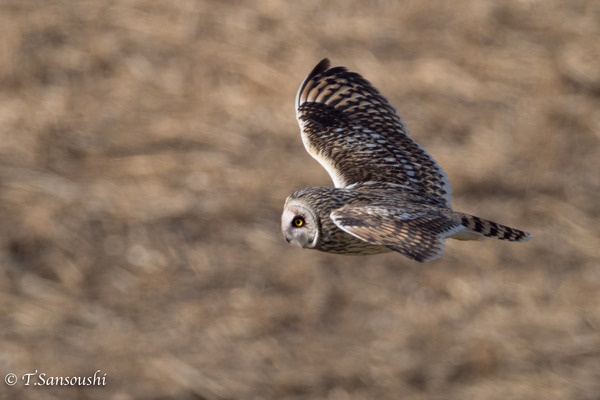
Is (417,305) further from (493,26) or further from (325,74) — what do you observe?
(325,74)

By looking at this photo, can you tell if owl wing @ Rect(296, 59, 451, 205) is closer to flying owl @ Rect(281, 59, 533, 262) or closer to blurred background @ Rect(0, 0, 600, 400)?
flying owl @ Rect(281, 59, 533, 262)

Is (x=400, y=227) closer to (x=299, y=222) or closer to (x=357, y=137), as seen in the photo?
(x=299, y=222)

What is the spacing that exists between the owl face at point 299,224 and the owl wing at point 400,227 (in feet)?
0.71

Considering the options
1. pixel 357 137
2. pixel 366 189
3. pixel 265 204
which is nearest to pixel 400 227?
pixel 366 189

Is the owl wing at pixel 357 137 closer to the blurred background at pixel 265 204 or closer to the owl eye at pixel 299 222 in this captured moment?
the owl eye at pixel 299 222

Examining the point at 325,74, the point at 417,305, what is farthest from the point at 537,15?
the point at 325,74

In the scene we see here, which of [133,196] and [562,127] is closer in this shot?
[133,196]

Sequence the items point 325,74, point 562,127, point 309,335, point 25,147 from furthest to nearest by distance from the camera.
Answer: point 562,127 → point 25,147 → point 309,335 → point 325,74

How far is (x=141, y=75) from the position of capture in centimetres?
1498

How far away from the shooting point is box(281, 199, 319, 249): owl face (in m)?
4.82

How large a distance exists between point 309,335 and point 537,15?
656cm

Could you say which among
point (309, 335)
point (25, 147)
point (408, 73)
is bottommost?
point (309, 335)

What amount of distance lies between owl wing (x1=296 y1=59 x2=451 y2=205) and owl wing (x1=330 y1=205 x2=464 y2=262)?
2.83 ft

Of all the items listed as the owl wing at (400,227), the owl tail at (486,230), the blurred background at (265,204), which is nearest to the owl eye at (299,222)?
the owl wing at (400,227)
